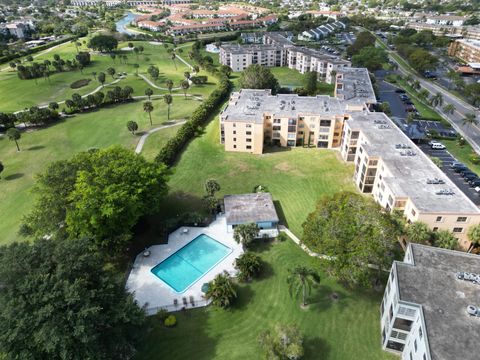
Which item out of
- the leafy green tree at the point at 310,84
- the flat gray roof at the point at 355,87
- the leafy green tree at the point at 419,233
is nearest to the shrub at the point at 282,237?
the leafy green tree at the point at 419,233

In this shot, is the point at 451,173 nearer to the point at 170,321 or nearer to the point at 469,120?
the point at 469,120

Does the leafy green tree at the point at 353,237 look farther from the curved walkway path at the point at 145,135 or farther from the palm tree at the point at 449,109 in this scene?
the palm tree at the point at 449,109

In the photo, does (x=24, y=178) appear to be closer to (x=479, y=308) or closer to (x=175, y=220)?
(x=175, y=220)

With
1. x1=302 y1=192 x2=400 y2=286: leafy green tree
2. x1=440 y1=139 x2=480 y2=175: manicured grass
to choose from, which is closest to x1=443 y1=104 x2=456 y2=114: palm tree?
x1=440 y1=139 x2=480 y2=175: manicured grass

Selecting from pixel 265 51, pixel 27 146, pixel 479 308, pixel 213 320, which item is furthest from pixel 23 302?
pixel 265 51

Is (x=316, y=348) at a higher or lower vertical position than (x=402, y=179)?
lower

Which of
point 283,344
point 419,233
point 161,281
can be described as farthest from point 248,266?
point 419,233

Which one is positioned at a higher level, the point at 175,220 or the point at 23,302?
the point at 23,302
